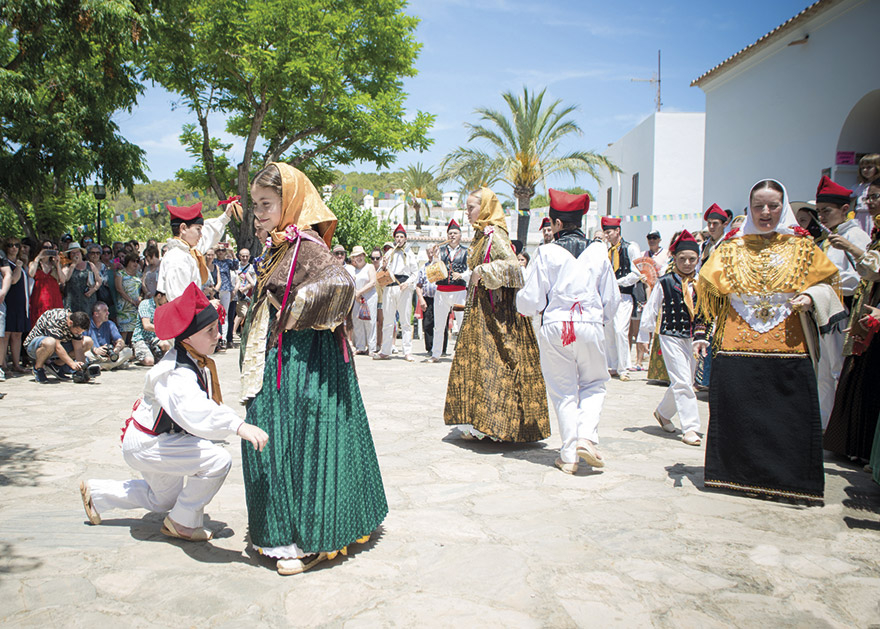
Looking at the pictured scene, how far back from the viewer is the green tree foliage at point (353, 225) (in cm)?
3722

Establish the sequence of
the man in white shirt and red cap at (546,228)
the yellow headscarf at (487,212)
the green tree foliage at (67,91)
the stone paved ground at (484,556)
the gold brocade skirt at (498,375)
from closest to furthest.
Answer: the stone paved ground at (484,556) → the gold brocade skirt at (498,375) → the yellow headscarf at (487,212) → the man in white shirt and red cap at (546,228) → the green tree foliage at (67,91)

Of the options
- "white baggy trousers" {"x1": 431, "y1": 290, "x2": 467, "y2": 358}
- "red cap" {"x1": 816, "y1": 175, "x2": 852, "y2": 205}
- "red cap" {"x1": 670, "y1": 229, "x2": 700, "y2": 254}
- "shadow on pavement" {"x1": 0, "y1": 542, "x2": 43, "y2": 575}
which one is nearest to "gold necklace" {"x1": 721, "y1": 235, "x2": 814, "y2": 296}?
"red cap" {"x1": 816, "y1": 175, "x2": 852, "y2": 205}

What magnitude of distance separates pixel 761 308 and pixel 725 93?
50.9 ft

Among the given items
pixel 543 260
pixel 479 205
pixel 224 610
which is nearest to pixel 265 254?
pixel 224 610

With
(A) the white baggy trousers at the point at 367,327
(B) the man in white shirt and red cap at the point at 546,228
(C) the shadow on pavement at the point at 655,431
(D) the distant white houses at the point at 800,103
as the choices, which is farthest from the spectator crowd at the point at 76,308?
(D) the distant white houses at the point at 800,103

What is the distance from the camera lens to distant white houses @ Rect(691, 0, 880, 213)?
12000 mm

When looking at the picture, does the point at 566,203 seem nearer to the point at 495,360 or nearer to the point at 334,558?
the point at 495,360

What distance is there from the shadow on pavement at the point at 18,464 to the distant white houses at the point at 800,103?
1375 cm

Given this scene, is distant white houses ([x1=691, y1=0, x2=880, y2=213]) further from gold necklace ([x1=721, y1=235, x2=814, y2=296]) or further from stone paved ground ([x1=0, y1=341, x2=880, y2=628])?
stone paved ground ([x1=0, y1=341, x2=880, y2=628])

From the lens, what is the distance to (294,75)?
1989cm

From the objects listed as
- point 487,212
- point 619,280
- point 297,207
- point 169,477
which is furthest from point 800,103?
point 169,477

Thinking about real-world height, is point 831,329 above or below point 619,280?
below

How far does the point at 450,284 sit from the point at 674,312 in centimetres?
363

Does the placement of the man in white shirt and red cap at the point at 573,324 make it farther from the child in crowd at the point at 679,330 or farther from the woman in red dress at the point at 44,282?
the woman in red dress at the point at 44,282
